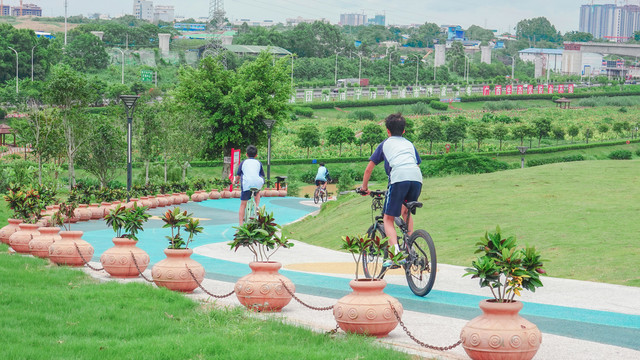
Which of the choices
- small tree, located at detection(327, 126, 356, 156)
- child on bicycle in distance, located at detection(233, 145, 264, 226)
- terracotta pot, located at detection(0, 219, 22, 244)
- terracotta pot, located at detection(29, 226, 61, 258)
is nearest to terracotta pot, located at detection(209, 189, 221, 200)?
child on bicycle in distance, located at detection(233, 145, 264, 226)

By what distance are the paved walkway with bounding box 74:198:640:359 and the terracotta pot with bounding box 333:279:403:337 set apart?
16cm

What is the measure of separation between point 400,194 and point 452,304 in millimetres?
1380

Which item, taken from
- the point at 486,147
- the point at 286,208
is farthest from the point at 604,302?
the point at 486,147

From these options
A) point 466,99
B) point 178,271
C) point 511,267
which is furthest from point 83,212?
point 466,99

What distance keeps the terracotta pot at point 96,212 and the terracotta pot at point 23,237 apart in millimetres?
8789

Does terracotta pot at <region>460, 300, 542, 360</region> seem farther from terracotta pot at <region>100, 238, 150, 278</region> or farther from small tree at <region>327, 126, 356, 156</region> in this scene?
small tree at <region>327, 126, 356, 156</region>

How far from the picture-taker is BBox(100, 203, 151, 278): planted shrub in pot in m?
11.2

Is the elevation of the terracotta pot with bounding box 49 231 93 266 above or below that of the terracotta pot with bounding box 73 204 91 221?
above

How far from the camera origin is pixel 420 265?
9461 mm

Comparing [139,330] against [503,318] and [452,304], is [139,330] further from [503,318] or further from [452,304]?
[452,304]

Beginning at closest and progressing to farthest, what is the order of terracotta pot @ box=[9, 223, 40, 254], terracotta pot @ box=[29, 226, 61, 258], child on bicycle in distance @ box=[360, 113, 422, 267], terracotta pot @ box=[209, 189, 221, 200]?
child on bicycle in distance @ box=[360, 113, 422, 267] → terracotta pot @ box=[29, 226, 61, 258] → terracotta pot @ box=[9, 223, 40, 254] → terracotta pot @ box=[209, 189, 221, 200]

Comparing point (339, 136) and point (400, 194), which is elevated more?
point (400, 194)

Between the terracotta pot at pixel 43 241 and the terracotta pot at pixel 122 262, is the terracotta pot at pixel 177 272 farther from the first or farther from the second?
the terracotta pot at pixel 43 241

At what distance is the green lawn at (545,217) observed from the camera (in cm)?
1220
